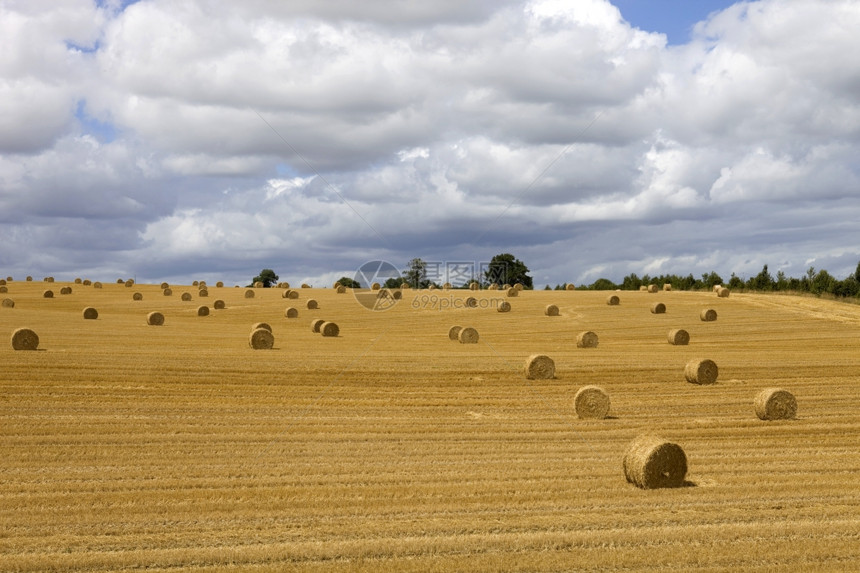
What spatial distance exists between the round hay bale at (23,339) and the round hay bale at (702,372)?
74.8ft

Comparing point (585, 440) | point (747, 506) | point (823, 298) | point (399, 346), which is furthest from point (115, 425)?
point (823, 298)

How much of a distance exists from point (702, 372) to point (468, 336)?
1408 centimetres

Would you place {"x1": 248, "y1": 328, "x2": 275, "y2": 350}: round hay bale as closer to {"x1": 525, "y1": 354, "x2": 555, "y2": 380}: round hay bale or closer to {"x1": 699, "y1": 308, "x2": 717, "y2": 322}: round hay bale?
{"x1": 525, "y1": 354, "x2": 555, "y2": 380}: round hay bale

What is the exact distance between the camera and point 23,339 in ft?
96.6

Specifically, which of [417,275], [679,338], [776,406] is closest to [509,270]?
[417,275]

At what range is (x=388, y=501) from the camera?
45.3ft

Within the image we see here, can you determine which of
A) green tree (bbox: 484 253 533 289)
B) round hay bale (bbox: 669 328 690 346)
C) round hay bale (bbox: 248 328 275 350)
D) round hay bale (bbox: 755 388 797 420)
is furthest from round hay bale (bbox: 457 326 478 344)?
green tree (bbox: 484 253 533 289)

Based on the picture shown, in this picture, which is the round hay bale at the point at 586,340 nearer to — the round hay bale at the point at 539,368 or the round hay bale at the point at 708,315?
the round hay bale at the point at 539,368

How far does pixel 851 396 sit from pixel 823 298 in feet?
131

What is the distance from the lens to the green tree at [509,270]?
336 feet

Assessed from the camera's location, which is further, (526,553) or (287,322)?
(287,322)

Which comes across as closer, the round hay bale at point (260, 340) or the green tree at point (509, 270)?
the round hay bale at point (260, 340)

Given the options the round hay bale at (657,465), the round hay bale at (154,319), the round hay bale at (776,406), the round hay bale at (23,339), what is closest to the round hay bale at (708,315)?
the round hay bale at (776,406)

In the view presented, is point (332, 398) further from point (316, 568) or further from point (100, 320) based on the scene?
point (100, 320)
